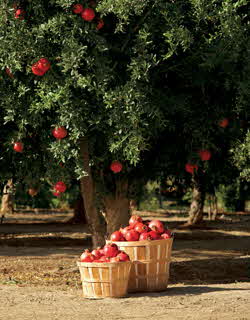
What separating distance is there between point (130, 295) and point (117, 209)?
3975 mm

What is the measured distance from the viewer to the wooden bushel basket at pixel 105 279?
9.06 metres

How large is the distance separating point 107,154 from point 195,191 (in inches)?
551

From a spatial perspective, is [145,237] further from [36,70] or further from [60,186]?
[36,70]

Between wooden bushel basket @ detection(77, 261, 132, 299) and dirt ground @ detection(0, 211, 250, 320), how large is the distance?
16cm

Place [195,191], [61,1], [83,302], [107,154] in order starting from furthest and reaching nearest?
[195,191] → [107,154] → [61,1] → [83,302]

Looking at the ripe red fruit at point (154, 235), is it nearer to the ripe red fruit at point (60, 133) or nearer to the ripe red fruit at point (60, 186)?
the ripe red fruit at point (60, 186)

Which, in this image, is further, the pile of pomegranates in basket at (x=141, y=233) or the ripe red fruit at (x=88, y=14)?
the ripe red fruit at (x=88, y=14)

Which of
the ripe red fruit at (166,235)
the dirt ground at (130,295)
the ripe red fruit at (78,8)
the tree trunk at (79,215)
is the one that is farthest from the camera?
the tree trunk at (79,215)

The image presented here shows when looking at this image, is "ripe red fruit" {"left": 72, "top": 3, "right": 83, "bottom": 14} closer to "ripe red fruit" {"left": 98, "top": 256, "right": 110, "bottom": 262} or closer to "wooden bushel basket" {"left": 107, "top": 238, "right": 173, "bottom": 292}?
"wooden bushel basket" {"left": 107, "top": 238, "right": 173, "bottom": 292}

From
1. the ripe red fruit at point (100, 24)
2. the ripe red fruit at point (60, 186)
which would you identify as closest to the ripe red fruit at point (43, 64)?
the ripe red fruit at point (100, 24)

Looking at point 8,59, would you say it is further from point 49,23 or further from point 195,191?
point 195,191

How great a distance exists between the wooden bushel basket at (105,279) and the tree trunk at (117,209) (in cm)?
407

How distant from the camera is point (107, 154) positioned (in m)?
11.0

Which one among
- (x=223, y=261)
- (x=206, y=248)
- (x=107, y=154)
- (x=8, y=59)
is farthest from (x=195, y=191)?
(x=8, y=59)
